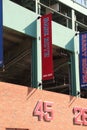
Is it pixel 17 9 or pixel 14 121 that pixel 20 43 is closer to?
pixel 17 9

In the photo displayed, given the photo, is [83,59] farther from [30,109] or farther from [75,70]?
[30,109]

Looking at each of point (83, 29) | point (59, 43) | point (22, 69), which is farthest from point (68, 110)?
point (83, 29)

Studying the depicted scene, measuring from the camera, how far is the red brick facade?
25.1m

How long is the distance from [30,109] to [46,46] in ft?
16.9

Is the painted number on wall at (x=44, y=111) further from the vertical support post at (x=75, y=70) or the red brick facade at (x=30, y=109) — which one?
the vertical support post at (x=75, y=70)

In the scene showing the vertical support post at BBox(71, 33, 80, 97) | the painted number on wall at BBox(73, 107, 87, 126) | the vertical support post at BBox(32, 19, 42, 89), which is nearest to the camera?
the vertical support post at BBox(32, 19, 42, 89)

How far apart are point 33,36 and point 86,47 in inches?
224

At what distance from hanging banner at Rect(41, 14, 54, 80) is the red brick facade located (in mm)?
1526

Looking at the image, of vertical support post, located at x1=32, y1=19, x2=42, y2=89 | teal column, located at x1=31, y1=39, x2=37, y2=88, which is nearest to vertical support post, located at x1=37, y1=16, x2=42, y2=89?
vertical support post, located at x1=32, y1=19, x2=42, y2=89

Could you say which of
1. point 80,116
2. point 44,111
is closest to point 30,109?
point 44,111

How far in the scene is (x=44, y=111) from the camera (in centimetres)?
2797

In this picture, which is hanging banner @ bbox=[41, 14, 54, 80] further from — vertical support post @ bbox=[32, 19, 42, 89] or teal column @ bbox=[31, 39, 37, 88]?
teal column @ bbox=[31, 39, 37, 88]

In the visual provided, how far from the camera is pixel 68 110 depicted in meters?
30.6

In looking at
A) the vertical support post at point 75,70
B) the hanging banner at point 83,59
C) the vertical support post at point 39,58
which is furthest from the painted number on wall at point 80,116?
the vertical support post at point 39,58
